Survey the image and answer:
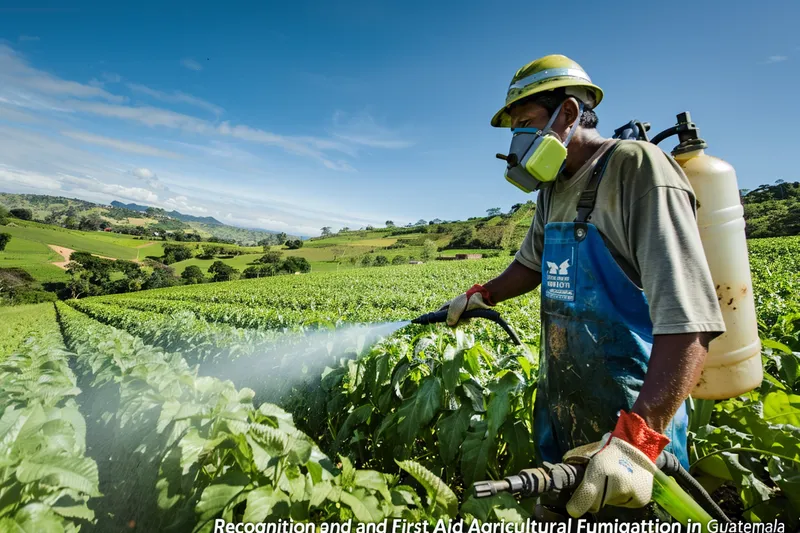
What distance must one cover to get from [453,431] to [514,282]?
96 cm

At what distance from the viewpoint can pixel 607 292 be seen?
59.1 inches

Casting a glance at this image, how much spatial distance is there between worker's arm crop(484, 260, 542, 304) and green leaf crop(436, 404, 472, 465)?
0.73m

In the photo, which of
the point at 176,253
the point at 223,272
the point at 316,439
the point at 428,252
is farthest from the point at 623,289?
the point at 176,253

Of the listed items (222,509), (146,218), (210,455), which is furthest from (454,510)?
(146,218)

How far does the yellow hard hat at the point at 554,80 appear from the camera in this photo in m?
1.75

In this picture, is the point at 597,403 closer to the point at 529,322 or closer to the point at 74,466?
the point at 74,466

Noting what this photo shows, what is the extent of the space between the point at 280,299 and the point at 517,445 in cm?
2940

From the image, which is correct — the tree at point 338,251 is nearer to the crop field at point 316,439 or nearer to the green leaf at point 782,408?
the crop field at point 316,439

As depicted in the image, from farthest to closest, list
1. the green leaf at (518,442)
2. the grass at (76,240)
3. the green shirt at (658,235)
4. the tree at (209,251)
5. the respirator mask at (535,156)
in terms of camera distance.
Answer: the tree at (209,251) → the grass at (76,240) → the green leaf at (518,442) → the respirator mask at (535,156) → the green shirt at (658,235)

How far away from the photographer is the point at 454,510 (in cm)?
138

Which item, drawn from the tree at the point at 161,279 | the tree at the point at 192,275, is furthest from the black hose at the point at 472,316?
the tree at the point at 192,275

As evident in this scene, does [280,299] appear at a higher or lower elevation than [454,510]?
lower

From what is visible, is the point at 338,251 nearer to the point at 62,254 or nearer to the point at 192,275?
the point at 192,275

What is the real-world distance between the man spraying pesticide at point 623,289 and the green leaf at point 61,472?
1434 mm
